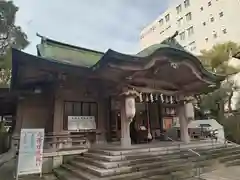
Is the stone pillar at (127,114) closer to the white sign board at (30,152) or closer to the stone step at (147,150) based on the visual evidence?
the stone step at (147,150)

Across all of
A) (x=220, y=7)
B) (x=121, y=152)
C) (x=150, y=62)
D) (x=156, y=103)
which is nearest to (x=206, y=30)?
(x=220, y=7)

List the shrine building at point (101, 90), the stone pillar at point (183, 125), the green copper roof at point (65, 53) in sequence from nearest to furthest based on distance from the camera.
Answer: the shrine building at point (101, 90)
the stone pillar at point (183, 125)
the green copper roof at point (65, 53)

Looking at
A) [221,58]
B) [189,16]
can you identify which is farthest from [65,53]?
[189,16]

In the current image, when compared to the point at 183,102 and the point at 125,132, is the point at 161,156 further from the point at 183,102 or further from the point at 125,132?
the point at 183,102

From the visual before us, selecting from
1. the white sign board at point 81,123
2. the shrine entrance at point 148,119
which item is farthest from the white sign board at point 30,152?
the shrine entrance at point 148,119

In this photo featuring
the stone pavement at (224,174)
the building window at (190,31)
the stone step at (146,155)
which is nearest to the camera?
the stone pavement at (224,174)

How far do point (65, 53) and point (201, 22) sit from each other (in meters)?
26.8

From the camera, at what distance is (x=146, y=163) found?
20.8ft

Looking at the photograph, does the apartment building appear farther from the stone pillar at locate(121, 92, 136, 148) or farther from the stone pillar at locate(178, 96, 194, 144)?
the stone pillar at locate(121, 92, 136, 148)

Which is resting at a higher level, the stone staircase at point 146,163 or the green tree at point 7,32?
the green tree at point 7,32

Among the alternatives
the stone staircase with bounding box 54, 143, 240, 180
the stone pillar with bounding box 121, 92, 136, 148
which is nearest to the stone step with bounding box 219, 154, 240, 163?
the stone staircase with bounding box 54, 143, 240, 180

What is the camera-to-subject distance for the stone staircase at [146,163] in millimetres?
5722

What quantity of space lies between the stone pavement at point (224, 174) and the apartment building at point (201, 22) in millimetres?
23728

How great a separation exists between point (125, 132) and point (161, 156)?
149 cm
